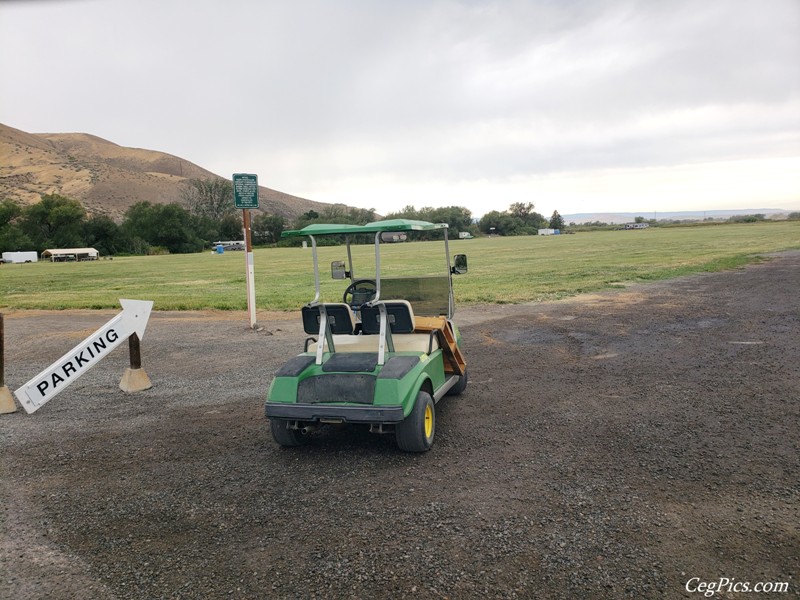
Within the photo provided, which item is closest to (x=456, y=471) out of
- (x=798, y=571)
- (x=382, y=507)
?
(x=382, y=507)

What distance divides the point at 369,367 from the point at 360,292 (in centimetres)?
143

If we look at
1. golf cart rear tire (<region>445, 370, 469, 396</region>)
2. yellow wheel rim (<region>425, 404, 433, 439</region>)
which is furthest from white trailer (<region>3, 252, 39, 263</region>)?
yellow wheel rim (<region>425, 404, 433, 439</region>)

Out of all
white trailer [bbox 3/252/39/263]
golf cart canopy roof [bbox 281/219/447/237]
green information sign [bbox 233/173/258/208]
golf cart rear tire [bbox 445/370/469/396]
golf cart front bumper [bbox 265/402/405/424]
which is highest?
green information sign [bbox 233/173/258/208]

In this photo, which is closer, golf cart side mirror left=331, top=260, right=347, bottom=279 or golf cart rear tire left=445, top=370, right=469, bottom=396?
golf cart side mirror left=331, top=260, right=347, bottom=279

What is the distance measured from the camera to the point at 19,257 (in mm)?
67188

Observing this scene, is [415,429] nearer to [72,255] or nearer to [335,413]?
[335,413]

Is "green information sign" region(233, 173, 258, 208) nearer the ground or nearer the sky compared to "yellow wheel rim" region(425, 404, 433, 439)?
nearer the sky

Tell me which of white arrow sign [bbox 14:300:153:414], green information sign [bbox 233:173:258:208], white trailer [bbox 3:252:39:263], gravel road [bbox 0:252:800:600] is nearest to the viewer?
gravel road [bbox 0:252:800:600]

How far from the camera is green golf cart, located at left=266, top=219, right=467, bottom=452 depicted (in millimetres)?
4820

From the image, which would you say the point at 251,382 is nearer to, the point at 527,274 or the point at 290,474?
the point at 290,474

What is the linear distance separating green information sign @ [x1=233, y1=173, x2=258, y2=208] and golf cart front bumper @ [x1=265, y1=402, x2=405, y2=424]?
8248mm

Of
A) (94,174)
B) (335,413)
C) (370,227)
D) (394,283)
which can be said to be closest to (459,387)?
(394,283)

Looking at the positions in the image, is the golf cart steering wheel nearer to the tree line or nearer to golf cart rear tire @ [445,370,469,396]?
golf cart rear tire @ [445,370,469,396]

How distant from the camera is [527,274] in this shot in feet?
85.7
